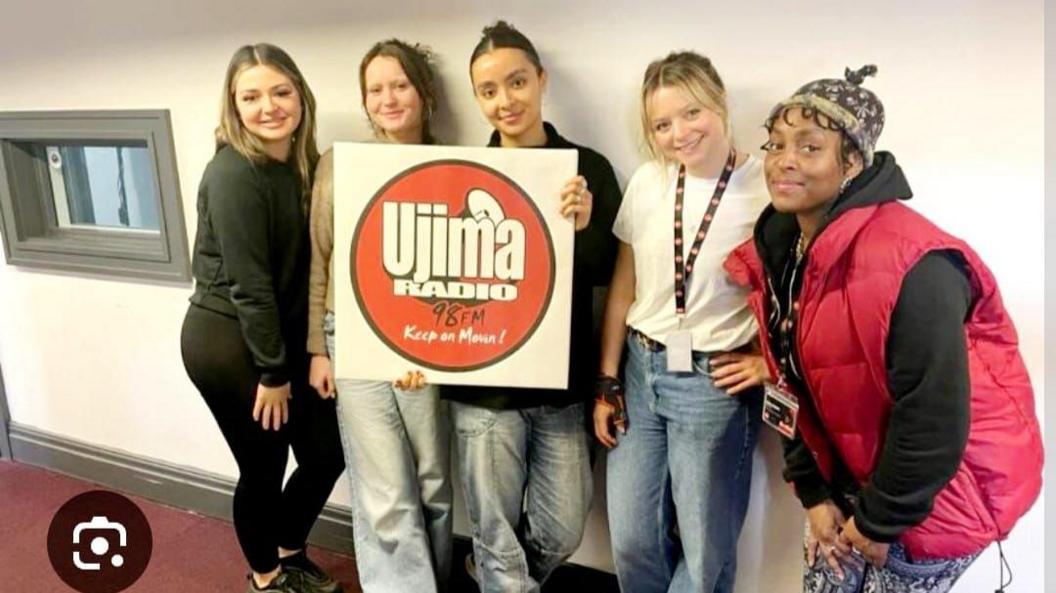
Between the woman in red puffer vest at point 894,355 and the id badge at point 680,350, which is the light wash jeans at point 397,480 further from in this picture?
the woman in red puffer vest at point 894,355

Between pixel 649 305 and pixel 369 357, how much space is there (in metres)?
0.60

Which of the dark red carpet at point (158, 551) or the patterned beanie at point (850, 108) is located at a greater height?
the patterned beanie at point (850, 108)

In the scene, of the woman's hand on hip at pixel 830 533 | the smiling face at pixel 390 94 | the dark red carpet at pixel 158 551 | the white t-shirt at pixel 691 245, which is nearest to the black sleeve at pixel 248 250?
the smiling face at pixel 390 94

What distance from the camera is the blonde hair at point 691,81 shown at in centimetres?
134

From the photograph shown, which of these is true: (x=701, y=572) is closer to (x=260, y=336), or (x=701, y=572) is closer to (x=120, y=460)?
(x=260, y=336)

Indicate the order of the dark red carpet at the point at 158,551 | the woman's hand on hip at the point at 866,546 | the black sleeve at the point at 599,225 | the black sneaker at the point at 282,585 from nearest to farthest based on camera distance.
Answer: the woman's hand on hip at the point at 866,546, the black sleeve at the point at 599,225, the black sneaker at the point at 282,585, the dark red carpet at the point at 158,551

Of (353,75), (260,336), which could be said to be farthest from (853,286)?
(353,75)

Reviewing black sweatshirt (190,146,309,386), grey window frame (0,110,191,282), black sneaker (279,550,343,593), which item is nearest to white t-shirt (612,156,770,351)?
black sweatshirt (190,146,309,386)

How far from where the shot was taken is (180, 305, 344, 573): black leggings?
172 centimetres

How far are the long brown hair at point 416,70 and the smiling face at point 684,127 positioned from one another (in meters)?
0.54

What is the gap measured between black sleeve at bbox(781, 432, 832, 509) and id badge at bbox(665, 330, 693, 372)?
9.3 inches

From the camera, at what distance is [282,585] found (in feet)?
6.43

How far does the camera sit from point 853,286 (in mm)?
1087

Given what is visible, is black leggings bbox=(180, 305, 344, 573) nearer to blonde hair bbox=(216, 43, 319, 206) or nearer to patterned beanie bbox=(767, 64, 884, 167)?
blonde hair bbox=(216, 43, 319, 206)
